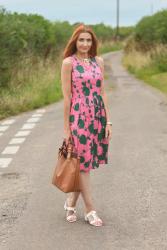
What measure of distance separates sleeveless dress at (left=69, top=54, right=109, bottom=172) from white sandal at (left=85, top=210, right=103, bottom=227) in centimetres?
45

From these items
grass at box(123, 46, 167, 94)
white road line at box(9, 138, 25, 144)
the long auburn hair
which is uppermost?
the long auburn hair

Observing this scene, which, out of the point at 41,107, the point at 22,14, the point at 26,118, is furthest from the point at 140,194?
the point at 22,14

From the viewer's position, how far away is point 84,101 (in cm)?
668

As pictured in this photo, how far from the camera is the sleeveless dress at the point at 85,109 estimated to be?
6.63 meters

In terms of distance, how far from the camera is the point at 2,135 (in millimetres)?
13023

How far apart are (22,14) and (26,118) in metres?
15.8

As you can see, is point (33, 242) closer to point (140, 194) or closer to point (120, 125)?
point (140, 194)

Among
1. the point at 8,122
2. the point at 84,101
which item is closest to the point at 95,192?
the point at 84,101

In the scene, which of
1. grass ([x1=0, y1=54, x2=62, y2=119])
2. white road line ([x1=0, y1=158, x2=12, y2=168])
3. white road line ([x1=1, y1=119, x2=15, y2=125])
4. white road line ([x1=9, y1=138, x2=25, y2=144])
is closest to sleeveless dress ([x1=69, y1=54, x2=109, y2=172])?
white road line ([x1=0, y1=158, x2=12, y2=168])

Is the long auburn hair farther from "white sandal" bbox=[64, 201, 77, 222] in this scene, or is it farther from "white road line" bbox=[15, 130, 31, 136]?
"white road line" bbox=[15, 130, 31, 136]

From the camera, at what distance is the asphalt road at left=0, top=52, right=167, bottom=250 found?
21.0 ft

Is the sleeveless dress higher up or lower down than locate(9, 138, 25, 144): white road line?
higher up

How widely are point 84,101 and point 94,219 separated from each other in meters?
1.12

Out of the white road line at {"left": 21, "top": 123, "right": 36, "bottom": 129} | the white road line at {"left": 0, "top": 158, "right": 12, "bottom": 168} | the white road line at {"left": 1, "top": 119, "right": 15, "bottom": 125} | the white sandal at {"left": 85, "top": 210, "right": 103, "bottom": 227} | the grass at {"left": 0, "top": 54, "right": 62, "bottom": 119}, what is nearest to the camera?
the white sandal at {"left": 85, "top": 210, "right": 103, "bottom": 227}
